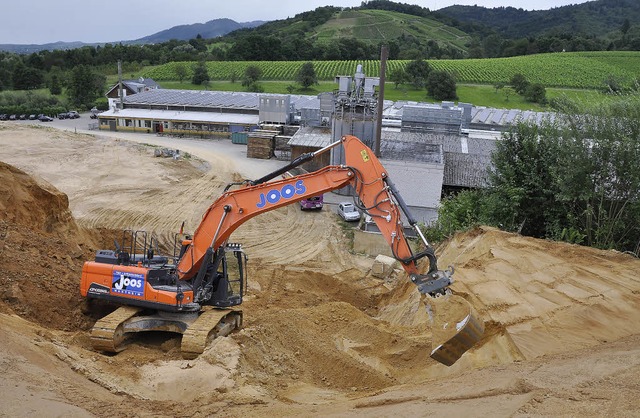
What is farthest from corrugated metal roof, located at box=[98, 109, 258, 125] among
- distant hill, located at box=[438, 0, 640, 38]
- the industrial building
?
distant hill, located at box=[438, 0, 640, 38]

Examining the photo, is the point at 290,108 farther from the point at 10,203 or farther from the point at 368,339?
the point at 368,339

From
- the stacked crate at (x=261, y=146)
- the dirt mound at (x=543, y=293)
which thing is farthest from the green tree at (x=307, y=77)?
the dirt mound at (x=543, y=293)

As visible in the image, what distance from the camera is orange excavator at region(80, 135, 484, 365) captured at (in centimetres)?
1078

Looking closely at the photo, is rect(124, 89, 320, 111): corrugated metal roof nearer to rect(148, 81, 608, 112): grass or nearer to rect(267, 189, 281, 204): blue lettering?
rect(148, 81, 608, 112): grass

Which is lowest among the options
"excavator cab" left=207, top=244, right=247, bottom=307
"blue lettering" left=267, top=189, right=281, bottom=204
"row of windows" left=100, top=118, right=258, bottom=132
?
"excavator cab" left=207, top=244, right=247, bottom=307

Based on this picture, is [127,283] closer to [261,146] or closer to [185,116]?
[261,146]

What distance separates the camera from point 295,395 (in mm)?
9914

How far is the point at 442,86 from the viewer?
6469cm

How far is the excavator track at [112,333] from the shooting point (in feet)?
37.3

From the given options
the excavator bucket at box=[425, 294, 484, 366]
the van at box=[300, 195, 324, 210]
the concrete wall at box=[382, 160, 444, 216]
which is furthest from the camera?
the van at box=[300, 195, 324, 210]

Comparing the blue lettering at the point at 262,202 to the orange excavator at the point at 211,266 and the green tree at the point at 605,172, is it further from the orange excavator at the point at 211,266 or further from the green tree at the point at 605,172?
the green tree at the point at 605,172

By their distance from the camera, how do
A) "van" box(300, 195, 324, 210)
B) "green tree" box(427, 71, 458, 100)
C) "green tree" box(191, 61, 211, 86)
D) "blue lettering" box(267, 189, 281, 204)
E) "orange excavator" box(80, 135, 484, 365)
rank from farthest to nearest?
1. "green tree" box(191, 61, 211, 86)
2. "green tree" box(427, 71, 458, 100)
3. "van" box(300, 195, 324, 210)
4. "blue lettering" box(267, 189, 281, 204)
5. "orange excavator" box(80, 135, 484, 365)

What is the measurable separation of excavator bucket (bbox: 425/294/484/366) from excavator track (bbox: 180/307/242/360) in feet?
14.7

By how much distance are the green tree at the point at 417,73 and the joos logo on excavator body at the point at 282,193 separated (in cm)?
6083
